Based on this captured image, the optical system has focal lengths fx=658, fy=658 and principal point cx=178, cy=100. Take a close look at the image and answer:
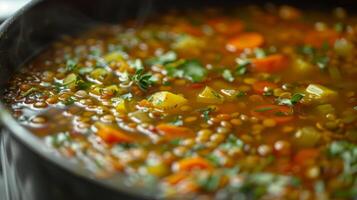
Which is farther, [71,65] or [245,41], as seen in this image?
[245,41]

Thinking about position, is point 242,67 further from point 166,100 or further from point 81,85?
point 81,85

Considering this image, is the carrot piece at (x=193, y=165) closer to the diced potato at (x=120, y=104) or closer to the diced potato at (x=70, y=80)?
the diced potato at (x=120, y=104)

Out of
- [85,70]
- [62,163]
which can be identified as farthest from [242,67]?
[62,163]

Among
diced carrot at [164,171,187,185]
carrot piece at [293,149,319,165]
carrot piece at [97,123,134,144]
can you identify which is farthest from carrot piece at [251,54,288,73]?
diced carrot at [164,171,187,185]

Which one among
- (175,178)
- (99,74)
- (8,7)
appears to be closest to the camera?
(175,178)

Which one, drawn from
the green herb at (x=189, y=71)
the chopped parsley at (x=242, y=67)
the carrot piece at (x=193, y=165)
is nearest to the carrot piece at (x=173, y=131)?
the carrot piece at (x=193, y=165)

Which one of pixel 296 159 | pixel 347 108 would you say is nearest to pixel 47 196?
pixel 296 159

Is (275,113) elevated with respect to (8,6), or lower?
elevated
